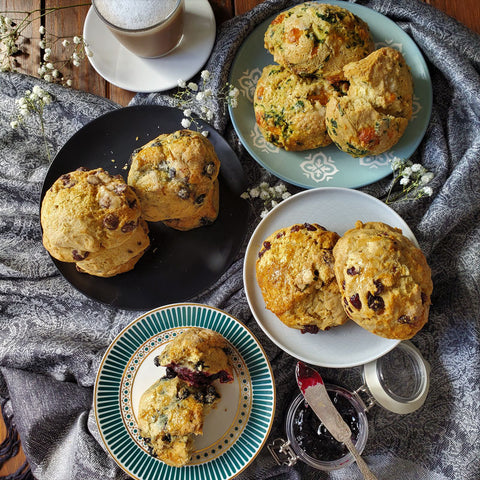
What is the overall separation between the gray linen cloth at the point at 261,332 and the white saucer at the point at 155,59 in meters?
0.07

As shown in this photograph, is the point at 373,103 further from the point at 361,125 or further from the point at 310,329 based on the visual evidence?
the point at 310,329

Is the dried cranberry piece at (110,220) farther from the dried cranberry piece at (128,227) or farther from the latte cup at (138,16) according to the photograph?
the latte cup at (138,16)

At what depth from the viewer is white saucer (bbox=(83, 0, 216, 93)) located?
104 inches

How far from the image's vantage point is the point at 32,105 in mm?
2621

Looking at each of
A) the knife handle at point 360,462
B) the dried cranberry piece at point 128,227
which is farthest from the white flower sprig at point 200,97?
the knife handle at point 360,462

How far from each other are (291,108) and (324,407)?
139 centimetres

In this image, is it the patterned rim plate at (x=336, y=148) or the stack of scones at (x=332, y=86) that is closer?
the stack of scones at (x=332, y=86)

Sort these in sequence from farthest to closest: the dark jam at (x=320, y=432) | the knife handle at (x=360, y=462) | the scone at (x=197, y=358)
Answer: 1. the dark jam at (x=320, y=432)
2. the knife handle at (x=360, y=462)
3. the scone at (x=197, y=358)

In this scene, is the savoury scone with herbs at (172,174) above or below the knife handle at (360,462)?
above

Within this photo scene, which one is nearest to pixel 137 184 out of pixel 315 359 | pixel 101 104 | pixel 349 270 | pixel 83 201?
pixel 83 201

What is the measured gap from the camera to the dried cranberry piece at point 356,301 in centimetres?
198

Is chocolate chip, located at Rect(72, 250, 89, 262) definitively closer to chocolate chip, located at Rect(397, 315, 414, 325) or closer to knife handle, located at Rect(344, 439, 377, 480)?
chocolate chip, located at Rect(397, 315, 414, 325)

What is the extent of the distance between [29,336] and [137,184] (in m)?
1.09

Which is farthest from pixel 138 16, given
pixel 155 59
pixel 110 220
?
pixel 110 220
